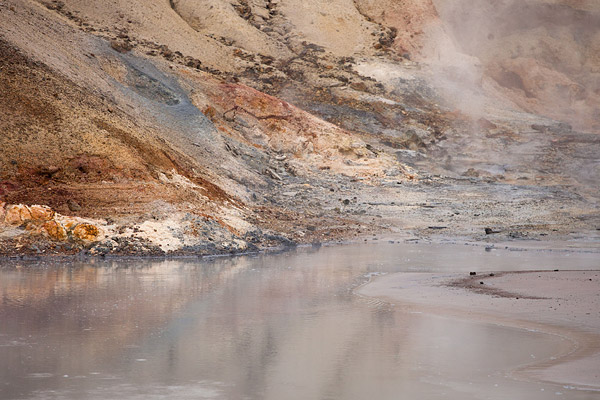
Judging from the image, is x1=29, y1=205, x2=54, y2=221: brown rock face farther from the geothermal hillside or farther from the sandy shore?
the sandy shore

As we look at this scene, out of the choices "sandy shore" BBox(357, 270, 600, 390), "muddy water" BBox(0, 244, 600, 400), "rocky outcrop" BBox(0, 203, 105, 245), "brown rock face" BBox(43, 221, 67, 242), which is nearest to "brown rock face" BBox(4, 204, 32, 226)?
"rocky outcrop" BBox(0, 203, 105, 245)

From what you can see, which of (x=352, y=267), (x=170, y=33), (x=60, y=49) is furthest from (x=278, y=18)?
(x=352, y=267)

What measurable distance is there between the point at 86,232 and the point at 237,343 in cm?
866

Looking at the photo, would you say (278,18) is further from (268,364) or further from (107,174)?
(268,364)

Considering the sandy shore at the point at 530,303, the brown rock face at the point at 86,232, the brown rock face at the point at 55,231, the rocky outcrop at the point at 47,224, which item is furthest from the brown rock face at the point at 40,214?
the sandy shore at the point at 530,303

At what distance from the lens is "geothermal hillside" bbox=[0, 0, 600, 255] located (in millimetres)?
18656

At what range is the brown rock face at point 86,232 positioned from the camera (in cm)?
1695

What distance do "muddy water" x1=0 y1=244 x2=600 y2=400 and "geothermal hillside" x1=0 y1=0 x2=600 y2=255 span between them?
3928mm

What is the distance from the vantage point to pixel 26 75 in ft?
69.0

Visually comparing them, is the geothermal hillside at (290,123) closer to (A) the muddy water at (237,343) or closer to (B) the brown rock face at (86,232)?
(B) the brown rock face at (86,232)

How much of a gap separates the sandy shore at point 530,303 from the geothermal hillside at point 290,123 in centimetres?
602

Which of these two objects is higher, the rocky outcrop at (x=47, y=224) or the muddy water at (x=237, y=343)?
the rocky outcrop at (x=47, y=224)

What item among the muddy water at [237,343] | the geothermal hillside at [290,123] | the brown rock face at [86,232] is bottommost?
the muddy water at [237,343]

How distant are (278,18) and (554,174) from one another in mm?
21632
